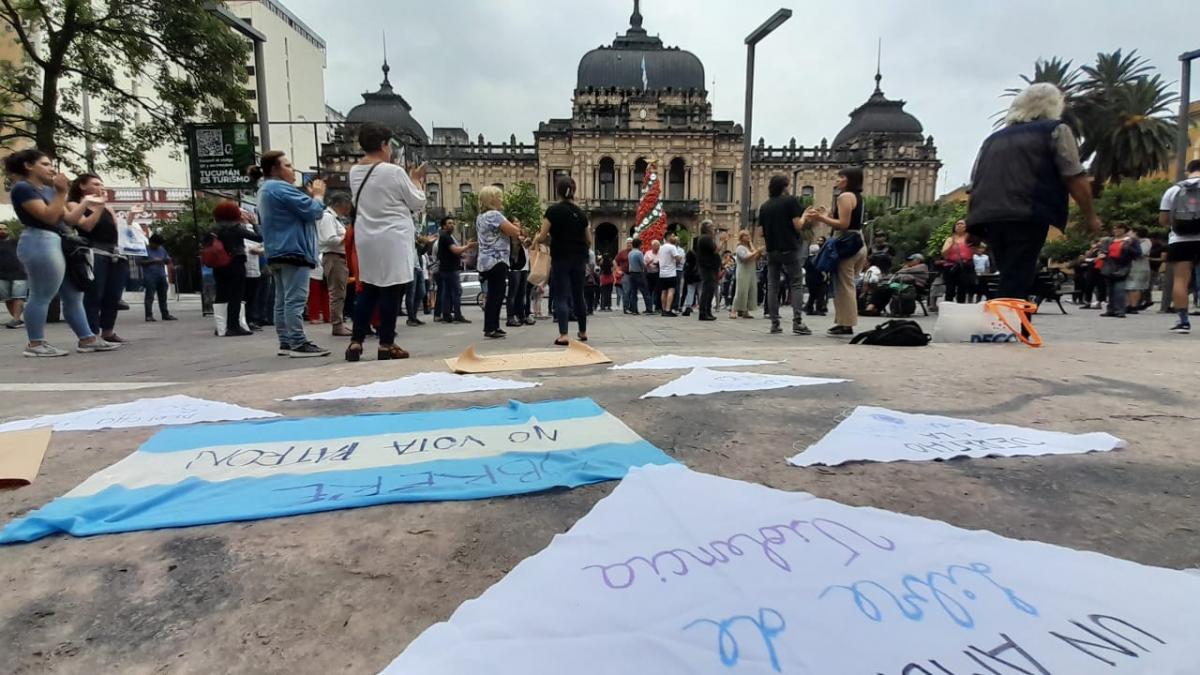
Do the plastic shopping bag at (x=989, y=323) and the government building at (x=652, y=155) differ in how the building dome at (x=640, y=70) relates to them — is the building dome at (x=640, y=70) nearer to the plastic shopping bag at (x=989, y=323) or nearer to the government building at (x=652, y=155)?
the government building at (x=652, y=155)

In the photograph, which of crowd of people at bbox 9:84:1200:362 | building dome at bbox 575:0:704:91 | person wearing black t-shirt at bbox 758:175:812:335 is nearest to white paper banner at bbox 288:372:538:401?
crowd of people at bbox 9:84:1200:362

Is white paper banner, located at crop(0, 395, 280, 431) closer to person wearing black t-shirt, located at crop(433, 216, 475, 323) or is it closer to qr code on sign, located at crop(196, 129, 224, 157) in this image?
person wearing black t-shirt, located at crop(433, 216, 475, 323)

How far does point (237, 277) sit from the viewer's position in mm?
7113

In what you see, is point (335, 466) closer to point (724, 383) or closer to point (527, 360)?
point (724, 383)

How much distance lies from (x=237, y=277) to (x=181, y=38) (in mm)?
8017

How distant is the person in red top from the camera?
10320 millimetres

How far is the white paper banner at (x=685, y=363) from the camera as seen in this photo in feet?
12.5

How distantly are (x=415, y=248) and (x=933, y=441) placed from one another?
20.6 ft

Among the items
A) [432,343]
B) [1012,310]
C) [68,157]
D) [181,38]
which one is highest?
[181,38]

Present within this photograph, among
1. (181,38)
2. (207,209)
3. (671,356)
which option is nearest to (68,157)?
(181,38)

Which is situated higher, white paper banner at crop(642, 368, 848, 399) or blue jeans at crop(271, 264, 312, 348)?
blue jeans at crop(271, 264, 312, 348)

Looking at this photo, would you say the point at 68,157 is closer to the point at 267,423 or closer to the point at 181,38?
the point at 181,38

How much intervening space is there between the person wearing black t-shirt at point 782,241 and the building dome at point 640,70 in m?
59.4

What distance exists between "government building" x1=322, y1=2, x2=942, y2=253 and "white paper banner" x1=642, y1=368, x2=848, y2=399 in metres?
51.3
